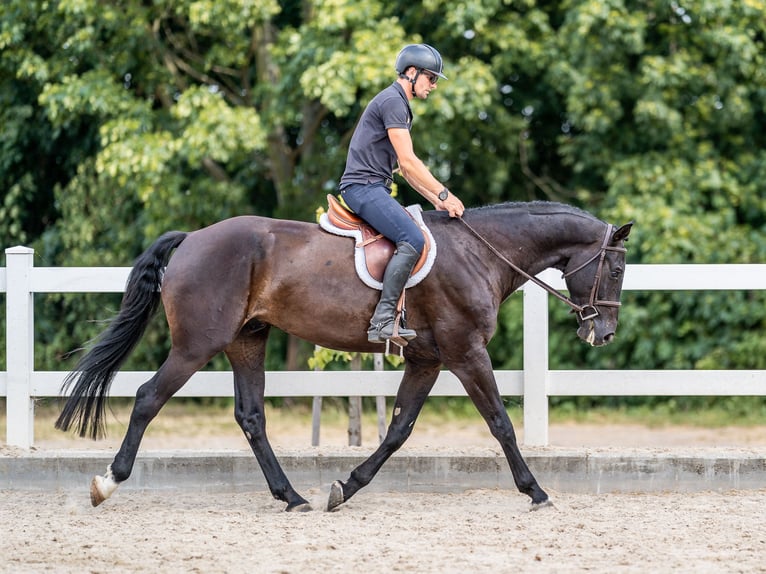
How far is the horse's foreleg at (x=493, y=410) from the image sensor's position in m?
6.44

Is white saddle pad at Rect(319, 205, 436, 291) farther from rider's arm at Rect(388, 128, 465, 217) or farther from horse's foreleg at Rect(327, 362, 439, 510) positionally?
horse's foreleg at Rect(327, 362, 439, 510)

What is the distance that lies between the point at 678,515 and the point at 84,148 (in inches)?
414

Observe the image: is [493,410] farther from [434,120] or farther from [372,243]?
[434,120]

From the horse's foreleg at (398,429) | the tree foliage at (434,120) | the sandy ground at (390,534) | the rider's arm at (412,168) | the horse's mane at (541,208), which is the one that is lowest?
the sandy ground at (390,534)

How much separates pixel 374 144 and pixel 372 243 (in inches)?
23.1

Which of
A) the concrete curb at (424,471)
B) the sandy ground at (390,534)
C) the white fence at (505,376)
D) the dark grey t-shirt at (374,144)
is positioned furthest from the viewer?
the white fence at (505,376)

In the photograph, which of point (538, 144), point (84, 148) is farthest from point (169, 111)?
point (538, 144)

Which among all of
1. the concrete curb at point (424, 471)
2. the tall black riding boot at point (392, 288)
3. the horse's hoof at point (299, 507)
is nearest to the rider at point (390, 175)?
the tall black riding boot at point (392, 288)

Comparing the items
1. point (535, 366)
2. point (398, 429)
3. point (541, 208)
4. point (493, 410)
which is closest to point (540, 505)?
point (493, 410)

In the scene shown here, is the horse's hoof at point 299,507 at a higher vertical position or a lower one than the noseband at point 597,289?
lower

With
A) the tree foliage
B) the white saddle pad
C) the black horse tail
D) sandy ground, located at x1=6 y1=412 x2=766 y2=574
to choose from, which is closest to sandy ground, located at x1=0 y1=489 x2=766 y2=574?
sandy ground, located at x1=6 y1=412 x2=766 y2=574

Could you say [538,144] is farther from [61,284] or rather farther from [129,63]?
[61,284]

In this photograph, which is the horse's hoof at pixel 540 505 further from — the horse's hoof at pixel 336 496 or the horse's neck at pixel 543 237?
the horse's neck at pixel 543 237

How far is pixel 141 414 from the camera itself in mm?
6387
